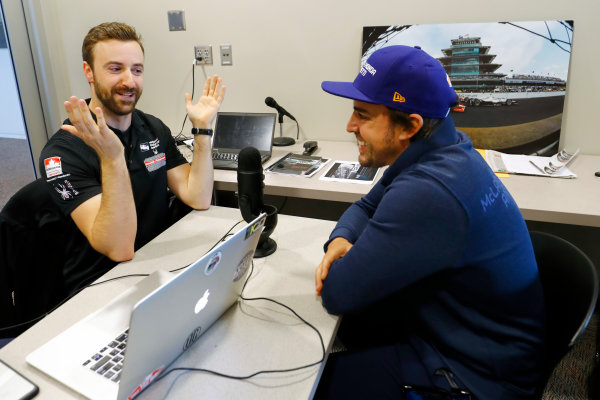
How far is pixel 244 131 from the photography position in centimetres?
221

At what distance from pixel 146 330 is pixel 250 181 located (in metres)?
0.62

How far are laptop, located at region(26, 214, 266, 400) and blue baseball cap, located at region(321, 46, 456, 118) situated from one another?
434mm

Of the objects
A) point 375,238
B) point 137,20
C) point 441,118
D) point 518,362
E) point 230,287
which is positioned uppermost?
point 137,20

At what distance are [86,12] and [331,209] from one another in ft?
6.86

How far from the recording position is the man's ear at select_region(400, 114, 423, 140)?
1002 mm

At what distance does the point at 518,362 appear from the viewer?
94 centimetres

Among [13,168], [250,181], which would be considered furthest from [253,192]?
[13,168]

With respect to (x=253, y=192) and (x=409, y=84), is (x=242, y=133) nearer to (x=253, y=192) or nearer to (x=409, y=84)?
(x=253, y=192)

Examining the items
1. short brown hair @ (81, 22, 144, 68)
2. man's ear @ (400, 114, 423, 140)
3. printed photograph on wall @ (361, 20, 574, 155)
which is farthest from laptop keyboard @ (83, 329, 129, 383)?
printed photograph on wall @ (361, 20, 574, 155)

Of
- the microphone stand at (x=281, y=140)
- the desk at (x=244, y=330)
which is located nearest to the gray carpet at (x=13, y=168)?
the microphone stand at (x=281, y=140)

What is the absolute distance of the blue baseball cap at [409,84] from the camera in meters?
0.99

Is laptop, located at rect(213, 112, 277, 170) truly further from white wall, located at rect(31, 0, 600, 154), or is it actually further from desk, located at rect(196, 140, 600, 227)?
white wall, located at rect(31, 0, 600, 154)

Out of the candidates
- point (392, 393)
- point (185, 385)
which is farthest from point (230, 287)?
point (392, 393)

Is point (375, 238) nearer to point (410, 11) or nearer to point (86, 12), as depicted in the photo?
point (410, 11)
